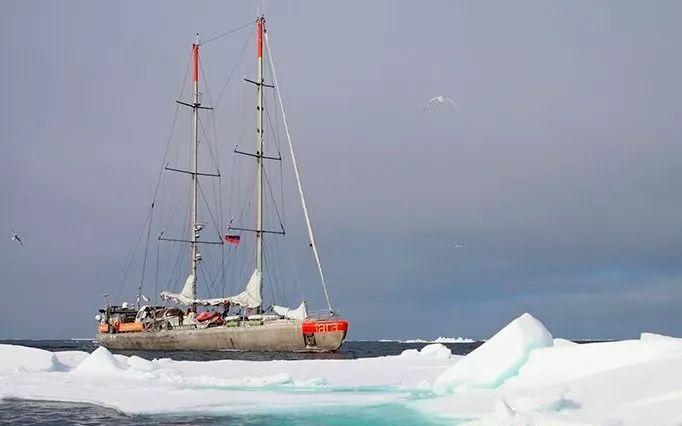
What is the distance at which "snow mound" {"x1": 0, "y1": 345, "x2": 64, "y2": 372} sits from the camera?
32.7 metres

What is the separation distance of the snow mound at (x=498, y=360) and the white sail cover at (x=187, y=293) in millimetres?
69162

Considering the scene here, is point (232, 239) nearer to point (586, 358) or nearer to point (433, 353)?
point (433, 353)

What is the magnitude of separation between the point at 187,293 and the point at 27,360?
187 ft

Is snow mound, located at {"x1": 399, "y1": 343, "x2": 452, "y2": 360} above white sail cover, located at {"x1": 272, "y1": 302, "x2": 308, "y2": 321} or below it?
below

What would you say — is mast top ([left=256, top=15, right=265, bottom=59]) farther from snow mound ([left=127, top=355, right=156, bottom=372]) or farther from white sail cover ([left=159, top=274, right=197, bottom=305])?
snow mound ([left=127, top=355, right=156, bottom=372])

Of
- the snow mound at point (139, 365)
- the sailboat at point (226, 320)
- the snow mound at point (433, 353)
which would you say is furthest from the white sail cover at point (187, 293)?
the snow mound at point (139, 365)

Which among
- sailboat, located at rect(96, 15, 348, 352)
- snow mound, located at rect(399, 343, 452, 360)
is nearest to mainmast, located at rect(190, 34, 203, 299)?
sailboat, located at rect(96, 15, 348, 352)

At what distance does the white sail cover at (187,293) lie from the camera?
8931cm

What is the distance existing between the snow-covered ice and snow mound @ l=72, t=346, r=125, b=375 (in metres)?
0.05

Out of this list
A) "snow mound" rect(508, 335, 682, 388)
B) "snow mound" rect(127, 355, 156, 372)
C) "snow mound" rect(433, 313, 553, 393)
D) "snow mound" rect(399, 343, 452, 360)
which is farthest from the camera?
"snow mound" rect(399, 343, 452, 360)

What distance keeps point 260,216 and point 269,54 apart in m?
20.1

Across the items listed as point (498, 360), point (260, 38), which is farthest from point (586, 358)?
point (260, 38)

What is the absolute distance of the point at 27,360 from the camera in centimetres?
3328

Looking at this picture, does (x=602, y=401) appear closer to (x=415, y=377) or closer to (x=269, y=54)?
(x=415, y=377)
